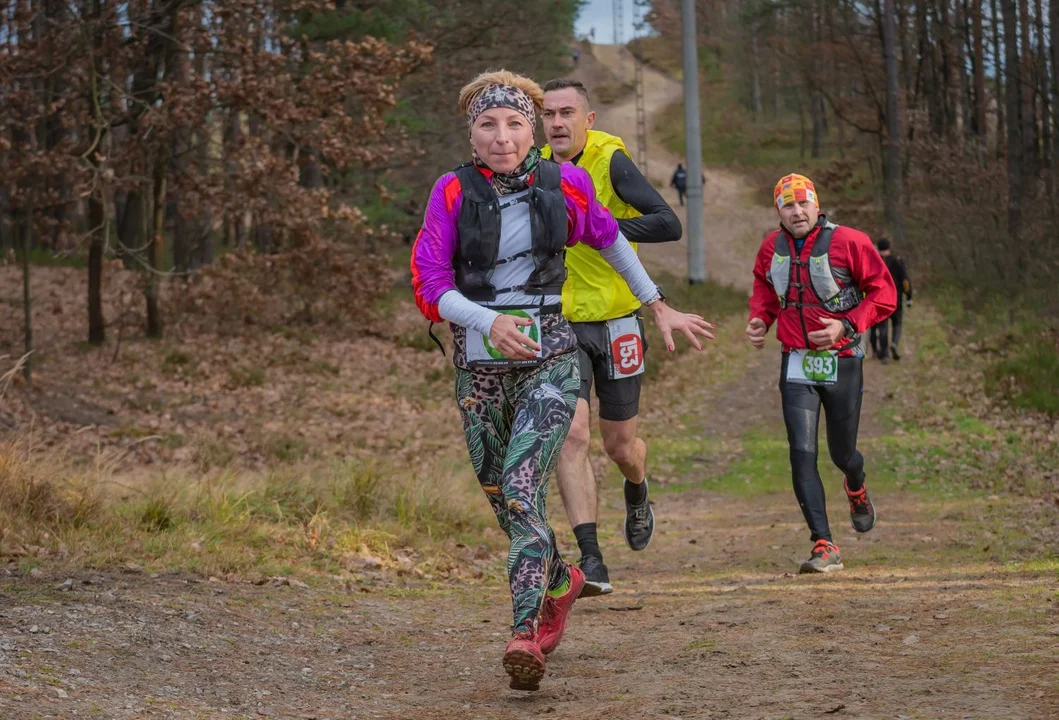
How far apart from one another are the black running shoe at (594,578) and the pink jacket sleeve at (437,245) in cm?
218

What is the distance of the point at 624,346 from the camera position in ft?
21.8

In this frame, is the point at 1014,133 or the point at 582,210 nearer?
the point at 582,210

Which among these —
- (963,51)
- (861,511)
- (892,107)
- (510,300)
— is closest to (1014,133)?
(963,51)

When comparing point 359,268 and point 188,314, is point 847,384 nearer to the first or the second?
point 359,268

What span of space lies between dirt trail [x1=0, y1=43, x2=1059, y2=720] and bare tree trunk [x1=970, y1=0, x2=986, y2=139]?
29059 mm

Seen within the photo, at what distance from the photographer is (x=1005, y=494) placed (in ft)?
33.6

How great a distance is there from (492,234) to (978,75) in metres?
34.2

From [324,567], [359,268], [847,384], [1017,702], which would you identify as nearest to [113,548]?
[324,567]

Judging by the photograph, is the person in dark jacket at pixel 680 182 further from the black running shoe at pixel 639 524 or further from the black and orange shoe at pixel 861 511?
the black running shoe at pixel 639 524

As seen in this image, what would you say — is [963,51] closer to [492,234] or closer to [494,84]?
[494,84]

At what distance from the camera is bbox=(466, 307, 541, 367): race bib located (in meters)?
4.79

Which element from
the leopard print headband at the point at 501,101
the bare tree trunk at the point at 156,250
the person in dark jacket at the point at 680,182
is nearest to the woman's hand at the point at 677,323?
the leopard print headband at the point at 501,101

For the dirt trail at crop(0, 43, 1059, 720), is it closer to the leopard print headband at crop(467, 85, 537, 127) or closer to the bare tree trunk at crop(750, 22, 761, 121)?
the leopard print headband at crop(467, 85, 537, 127)

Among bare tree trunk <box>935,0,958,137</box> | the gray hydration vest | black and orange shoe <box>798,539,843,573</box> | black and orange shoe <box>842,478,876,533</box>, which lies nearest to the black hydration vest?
the gray hydration vest
